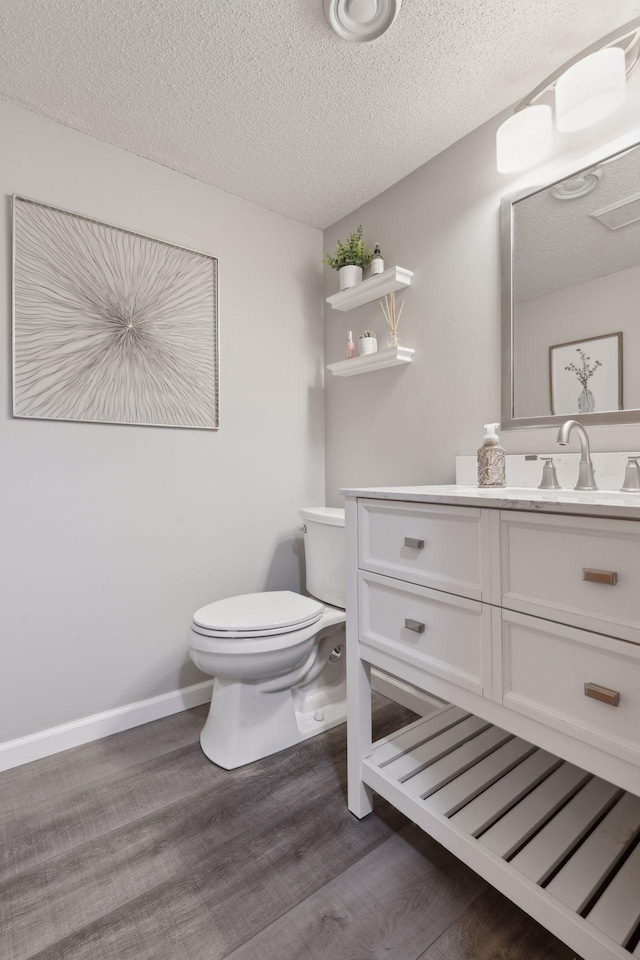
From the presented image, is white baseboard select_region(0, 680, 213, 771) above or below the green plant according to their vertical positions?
below

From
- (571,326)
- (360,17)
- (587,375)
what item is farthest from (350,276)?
(587,375)

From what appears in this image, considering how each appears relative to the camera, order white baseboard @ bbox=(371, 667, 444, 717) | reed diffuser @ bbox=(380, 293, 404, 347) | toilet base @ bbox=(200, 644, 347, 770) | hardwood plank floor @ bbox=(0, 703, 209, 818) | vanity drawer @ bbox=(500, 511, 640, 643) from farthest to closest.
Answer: reed diffuser @ bbox=(380, 293, 404, 347) < white baseboard @ bbox=(371, 667, 444, 717) < toilet base @ bbox=(200, 644, 347, 770) < hardwood plank floor @ bbox=(0, 703, 209, 818) < vanity drawer @ bbox=(500, 511, 640, 643)

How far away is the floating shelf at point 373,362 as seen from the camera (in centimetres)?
189

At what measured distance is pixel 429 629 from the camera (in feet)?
3.64

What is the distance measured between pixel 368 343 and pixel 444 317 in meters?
0.35

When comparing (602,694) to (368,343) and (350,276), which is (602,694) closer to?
(368,343)

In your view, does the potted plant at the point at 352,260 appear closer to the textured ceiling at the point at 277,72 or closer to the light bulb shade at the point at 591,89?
the textured ceiling at the point at 277,72

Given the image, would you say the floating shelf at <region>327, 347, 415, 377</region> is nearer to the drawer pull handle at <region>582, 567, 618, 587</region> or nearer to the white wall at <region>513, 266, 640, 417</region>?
the white wall at <region>513, 266, 640, 417</region>

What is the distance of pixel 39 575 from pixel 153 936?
1.09 meters

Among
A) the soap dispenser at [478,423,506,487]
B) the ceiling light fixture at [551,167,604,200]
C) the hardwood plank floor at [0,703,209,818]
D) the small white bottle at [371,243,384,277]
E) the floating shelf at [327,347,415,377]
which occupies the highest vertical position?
the small white bottle at [371,243,384,277]

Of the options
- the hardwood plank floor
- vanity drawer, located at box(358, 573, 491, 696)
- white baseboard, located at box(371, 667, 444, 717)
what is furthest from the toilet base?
vanity drawer, located at box(358, 573, 491, 696)

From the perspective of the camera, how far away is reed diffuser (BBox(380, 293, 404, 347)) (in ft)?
6.40

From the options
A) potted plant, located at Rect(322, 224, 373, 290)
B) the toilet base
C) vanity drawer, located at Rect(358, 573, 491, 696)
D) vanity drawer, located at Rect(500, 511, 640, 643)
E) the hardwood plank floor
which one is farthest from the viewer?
potted plant, located at Rect(322, 224, 373, 290)

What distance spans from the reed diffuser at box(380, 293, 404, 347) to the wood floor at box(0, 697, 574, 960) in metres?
1.60
